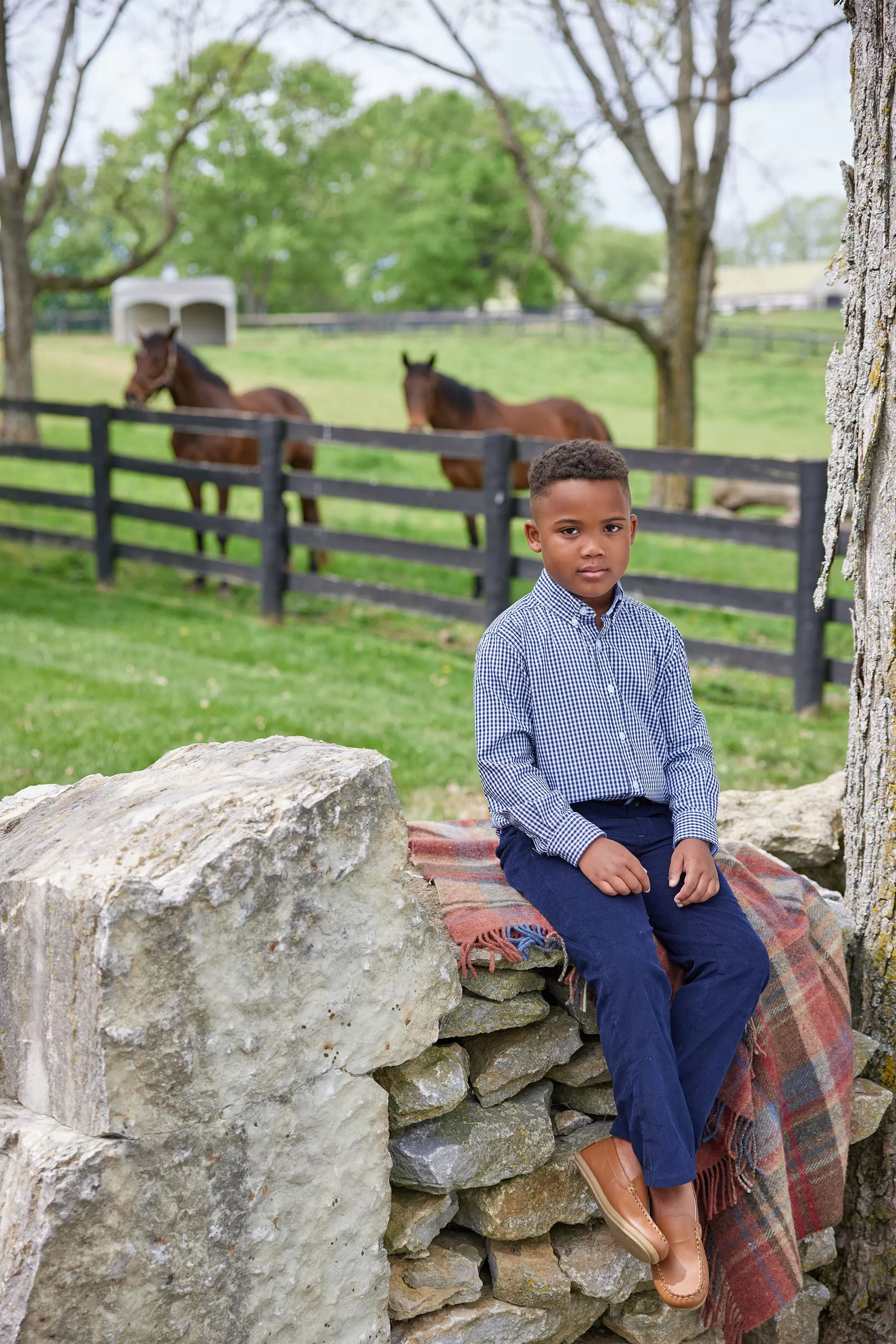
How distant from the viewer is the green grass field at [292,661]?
233 inches

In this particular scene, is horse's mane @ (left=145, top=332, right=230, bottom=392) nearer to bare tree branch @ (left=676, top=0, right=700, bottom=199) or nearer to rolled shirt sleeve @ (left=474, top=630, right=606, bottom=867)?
bare tree branch @ (left=676, top=0, right=700, bottom=199)

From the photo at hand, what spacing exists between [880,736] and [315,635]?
21.2 ft

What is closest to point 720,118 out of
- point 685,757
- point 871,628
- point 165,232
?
point 165,232

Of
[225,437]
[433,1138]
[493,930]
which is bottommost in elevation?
[433,1138]

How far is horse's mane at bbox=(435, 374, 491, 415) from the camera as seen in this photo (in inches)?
405

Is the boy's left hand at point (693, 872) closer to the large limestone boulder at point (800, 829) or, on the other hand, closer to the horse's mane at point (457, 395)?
the large limestone boulder at point (800, 829)

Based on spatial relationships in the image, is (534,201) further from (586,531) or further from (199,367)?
(586,531)

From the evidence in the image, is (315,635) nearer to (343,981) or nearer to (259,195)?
(343,981)

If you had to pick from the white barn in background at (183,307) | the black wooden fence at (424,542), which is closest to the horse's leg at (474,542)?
the black wooden fence at (424,542)

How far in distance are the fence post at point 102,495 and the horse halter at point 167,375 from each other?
0.52 m

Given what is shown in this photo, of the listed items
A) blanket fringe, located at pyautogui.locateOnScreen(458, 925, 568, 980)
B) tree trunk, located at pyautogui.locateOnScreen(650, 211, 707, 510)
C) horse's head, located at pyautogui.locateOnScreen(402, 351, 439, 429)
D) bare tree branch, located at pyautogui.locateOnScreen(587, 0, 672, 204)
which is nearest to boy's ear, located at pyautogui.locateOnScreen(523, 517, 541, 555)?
blanket fringe, located at pyautogui.locateOnScreen(458, 925, 568, 980)

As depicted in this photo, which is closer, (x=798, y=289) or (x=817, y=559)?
(x=817, y=559)

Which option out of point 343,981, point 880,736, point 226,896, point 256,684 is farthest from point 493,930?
point 256,684

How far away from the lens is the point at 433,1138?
2.42 meters
